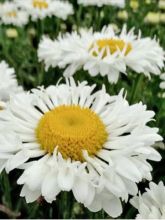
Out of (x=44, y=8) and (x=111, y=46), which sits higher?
(x=111, y=46)

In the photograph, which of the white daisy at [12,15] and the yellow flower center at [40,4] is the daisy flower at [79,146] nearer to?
the yellow flower center at [40,4]

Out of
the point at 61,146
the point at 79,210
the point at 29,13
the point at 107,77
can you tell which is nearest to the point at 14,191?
the point at 79,210

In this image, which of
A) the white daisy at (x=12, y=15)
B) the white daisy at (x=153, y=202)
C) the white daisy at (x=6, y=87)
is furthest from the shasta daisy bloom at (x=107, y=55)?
the white daisy at (x=12, y=15)

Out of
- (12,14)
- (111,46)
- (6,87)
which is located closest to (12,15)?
(12,14)

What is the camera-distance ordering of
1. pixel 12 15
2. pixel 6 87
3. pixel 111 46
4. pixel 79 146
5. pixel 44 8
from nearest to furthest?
1. pixel 79 146
2. pixel 6 87
3. pixel 111 46
4. pixel 44 8
5. pixel 12 15

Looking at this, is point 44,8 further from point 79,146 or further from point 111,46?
point 79,146

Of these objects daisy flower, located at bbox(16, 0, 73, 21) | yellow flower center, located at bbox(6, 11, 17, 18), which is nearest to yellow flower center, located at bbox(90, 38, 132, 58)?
daisy flower, located at bbox(16, 0, 73, 21)
